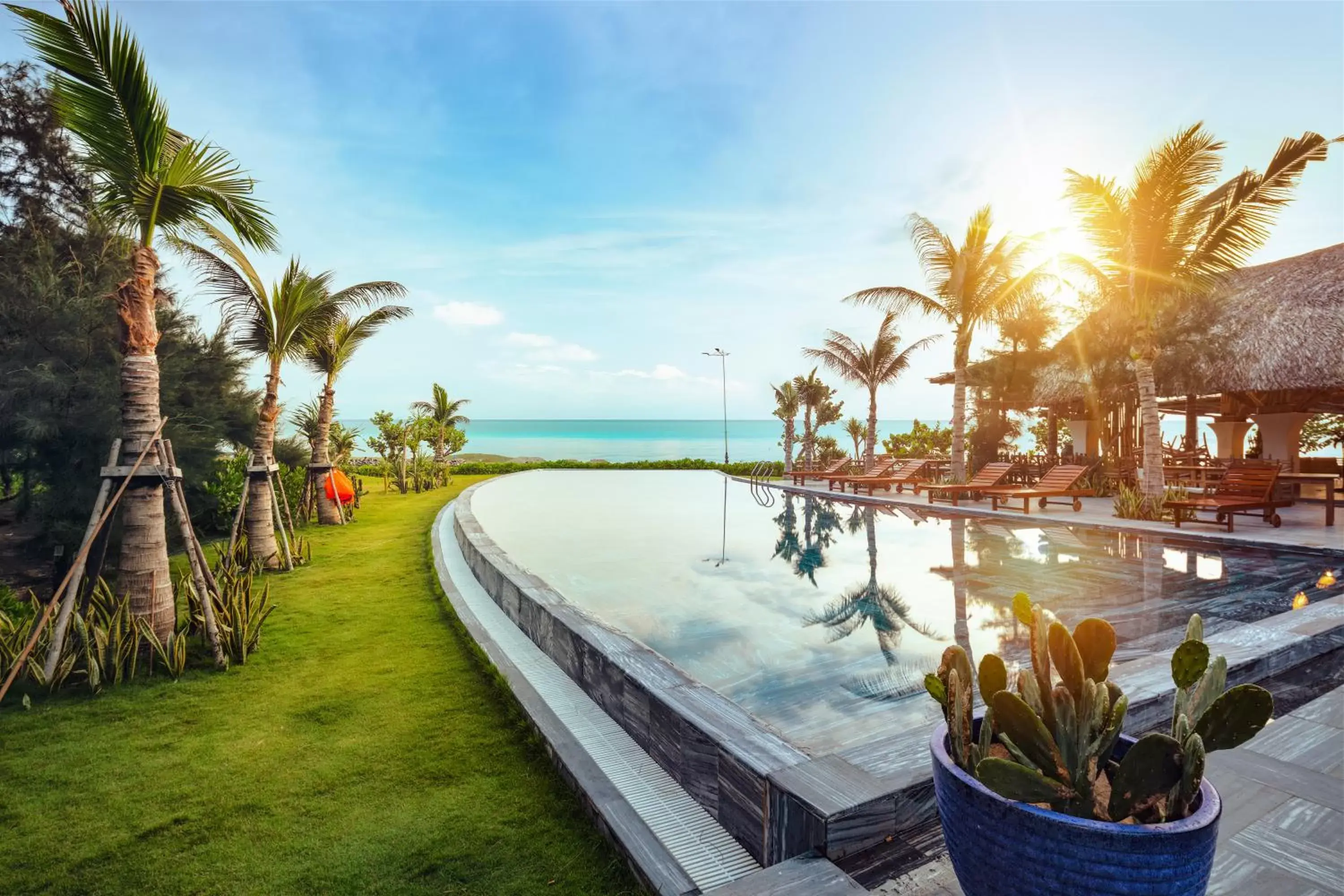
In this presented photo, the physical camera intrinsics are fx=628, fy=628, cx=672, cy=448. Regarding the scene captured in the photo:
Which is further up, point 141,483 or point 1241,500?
point 141,483

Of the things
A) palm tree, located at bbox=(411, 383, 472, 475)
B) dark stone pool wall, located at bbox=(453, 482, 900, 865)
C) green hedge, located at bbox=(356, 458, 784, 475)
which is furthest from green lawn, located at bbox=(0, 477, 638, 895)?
green hedge, located at bbox=(356, 458, 784, 475)

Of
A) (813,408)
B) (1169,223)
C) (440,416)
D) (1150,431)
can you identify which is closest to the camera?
(1169,223)

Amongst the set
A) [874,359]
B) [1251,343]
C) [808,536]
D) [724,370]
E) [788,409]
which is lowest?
[808,536]

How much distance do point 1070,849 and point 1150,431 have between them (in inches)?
482

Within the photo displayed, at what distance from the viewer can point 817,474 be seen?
699 inches

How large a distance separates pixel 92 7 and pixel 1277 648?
8.27 metres

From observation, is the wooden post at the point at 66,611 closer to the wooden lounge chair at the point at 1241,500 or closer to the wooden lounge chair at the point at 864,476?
the wooden lounge chair at the point at 1241,500

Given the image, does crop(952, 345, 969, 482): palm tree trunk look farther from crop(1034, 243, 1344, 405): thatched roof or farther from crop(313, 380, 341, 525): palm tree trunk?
crop(313, 380, 341, 525): palm tree trunk

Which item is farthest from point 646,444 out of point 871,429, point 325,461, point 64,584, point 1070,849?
point 1070,849

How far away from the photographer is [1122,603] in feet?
17.9

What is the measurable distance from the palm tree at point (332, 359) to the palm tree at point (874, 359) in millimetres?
15277

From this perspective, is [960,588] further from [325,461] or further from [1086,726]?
[325,461]

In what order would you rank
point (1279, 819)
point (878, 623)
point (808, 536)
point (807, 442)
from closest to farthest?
point (1279, 819)
point (878, 623)
point (808, 536)
point (807, 442)

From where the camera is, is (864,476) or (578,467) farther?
(578,467)
